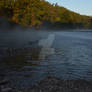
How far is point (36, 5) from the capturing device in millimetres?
81938

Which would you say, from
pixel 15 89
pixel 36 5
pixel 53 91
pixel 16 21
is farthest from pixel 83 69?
pixel 36 5

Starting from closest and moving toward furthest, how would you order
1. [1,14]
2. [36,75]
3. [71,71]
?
[36,75], [71,71], [1,14]

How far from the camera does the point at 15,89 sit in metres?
9.13

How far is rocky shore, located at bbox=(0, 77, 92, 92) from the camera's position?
29.7 feet

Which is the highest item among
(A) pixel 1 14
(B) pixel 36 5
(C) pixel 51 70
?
(B) pixel 36 5

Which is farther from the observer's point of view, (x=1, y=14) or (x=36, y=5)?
(x=36, y=5)

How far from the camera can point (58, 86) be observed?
9.61 m

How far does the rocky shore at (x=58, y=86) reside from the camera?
906 centimetres

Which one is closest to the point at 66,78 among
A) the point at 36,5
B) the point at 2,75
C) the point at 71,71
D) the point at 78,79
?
the point at 78,79

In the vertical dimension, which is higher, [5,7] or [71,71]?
[5,7]

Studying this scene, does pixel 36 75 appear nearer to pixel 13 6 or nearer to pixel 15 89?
pixel 15 89

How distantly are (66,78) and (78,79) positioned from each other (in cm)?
76

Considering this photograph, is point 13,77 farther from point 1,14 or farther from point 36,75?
point 1,14

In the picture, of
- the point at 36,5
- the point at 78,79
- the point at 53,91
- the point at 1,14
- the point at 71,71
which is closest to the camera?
the point at 53,91
